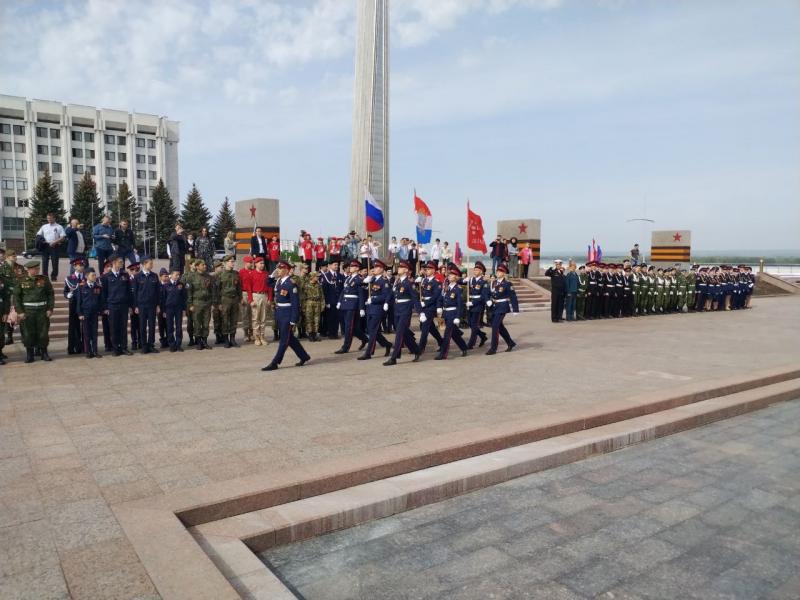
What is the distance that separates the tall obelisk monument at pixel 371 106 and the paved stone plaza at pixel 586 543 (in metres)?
27.8

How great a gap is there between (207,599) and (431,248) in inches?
838

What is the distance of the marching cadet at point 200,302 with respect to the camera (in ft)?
37.7

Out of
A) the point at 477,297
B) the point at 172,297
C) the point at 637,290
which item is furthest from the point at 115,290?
the point at 637,290

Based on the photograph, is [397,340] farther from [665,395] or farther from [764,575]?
[764,575]

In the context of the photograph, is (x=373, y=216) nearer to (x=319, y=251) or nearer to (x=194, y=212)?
(x=319, y=251)

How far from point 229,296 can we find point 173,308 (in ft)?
3.51

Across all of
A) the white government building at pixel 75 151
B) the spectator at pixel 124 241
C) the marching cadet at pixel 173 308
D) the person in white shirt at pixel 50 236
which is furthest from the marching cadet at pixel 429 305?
the white government building at pixel 75 151

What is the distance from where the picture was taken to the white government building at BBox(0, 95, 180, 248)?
7681 centimetres

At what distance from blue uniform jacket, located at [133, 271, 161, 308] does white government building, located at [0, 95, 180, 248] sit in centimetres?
7076

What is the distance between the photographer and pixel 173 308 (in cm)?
1138

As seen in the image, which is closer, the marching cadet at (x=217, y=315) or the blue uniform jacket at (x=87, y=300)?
the blue uniform jacket at (x=87, y=300)

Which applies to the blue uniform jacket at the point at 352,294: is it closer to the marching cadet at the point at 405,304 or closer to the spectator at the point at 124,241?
the marching cadet at the point at 405,304

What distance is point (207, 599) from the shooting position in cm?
293

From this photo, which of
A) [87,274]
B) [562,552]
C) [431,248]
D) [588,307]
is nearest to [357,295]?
[87,274]
